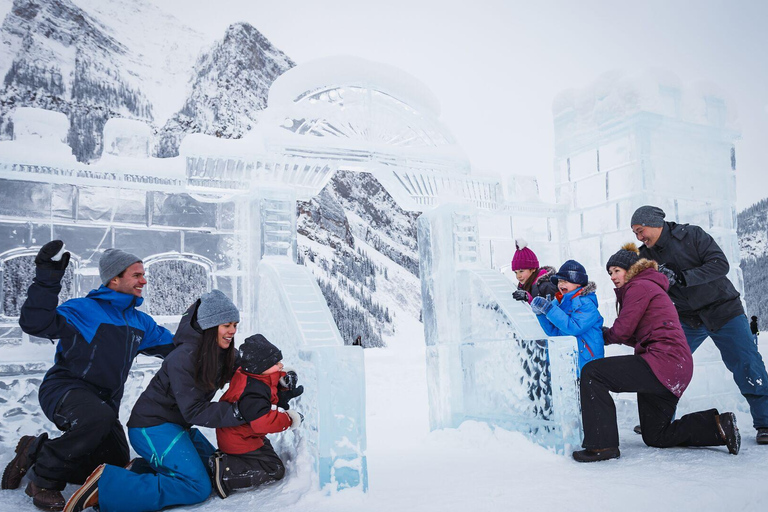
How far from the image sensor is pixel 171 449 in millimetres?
2893

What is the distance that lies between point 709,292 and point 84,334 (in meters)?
3.89

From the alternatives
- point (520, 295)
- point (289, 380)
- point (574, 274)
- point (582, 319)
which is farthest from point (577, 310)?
point (289, 380)

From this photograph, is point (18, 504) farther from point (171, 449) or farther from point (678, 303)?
point (678, 303)

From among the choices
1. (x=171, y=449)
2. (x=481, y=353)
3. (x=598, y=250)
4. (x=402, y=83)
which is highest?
(x=402, y=83)

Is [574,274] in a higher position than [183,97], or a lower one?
lower

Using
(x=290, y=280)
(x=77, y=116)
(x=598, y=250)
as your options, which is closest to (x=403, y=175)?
(x=290, y=280)

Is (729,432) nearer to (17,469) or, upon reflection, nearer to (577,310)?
(577,310)

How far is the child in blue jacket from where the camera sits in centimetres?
387

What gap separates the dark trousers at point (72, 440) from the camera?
2898mm

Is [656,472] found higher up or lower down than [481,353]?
lower down

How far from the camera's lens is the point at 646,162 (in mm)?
5438

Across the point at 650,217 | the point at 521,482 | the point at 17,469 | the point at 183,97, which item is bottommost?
the point at 521,482

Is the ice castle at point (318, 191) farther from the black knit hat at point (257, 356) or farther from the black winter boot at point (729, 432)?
the black winter boot at point (729, 432)

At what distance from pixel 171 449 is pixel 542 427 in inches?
93.2
